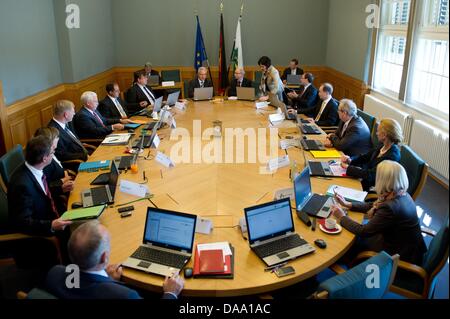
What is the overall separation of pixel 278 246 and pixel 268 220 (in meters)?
0.17

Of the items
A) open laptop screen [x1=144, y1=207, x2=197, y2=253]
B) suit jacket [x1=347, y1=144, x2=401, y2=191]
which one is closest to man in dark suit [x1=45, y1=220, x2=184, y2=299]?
open laptop screen [x1=144, y1=207, x2=197, y2=253]

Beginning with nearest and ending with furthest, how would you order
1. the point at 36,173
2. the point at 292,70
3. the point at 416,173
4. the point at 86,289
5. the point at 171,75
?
the point at 86,289 → the point at 36,173 → the point at 416,173 → the point at 292,70 → the point at 171,75

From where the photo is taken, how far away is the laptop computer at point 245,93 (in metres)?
6.86

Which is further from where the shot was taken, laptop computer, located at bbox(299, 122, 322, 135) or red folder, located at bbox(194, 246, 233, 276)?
laptop computer, located at bbox(299, 122, 322, 135)

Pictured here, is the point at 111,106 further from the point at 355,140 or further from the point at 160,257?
the point at 160,257

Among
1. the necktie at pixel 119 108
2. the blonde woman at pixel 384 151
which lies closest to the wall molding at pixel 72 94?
the necktie at pixel 119 108

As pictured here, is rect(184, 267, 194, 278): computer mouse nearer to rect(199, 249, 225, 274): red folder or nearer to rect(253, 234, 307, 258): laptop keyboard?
rect(199, 249, 225, 274): red folder

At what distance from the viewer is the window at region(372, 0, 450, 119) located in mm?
5230

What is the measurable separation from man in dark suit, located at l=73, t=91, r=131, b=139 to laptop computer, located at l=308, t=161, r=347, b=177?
104 inches

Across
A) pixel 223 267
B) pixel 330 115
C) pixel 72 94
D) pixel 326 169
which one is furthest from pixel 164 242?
pixel 72 94

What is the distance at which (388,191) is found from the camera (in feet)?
8.61

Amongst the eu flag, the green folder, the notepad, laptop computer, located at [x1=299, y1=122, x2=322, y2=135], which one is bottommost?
the green folder

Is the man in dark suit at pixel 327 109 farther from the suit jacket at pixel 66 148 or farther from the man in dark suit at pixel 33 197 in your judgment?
the man in dark suit at pixel 33 197

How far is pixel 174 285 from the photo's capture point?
211cm
